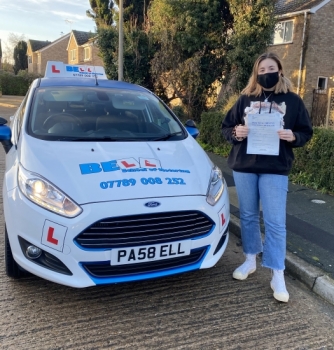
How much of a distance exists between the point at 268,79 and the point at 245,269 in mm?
1654

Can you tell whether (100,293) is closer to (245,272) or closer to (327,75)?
(245,272)

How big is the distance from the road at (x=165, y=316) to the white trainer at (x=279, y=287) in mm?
62

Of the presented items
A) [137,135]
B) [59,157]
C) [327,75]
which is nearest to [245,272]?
[137,135]

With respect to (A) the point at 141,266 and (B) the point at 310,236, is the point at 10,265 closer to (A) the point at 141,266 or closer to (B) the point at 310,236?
(A) the point at 141,266

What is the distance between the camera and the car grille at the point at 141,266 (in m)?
2.51

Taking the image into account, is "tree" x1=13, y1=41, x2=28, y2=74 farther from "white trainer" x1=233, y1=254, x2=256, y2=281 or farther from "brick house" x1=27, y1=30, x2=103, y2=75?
"white trainer" x1=233, y1=254, x2=256, y2=281

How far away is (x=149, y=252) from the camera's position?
256 cm

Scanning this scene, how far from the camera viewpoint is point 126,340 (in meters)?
2.45

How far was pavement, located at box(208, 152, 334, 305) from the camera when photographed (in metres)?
3.26

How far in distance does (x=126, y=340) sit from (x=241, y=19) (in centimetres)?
1183

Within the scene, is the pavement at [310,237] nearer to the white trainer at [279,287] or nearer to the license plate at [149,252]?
the white trainer at [279,287]

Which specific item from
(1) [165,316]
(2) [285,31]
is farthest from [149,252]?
(2) [285,31]

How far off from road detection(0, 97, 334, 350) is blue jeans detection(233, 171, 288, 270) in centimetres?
37

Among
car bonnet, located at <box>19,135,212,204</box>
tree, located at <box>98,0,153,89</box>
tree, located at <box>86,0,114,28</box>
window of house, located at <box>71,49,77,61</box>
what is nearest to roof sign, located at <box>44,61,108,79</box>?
car bonnet, located at <box>19,135,212,204</box>
